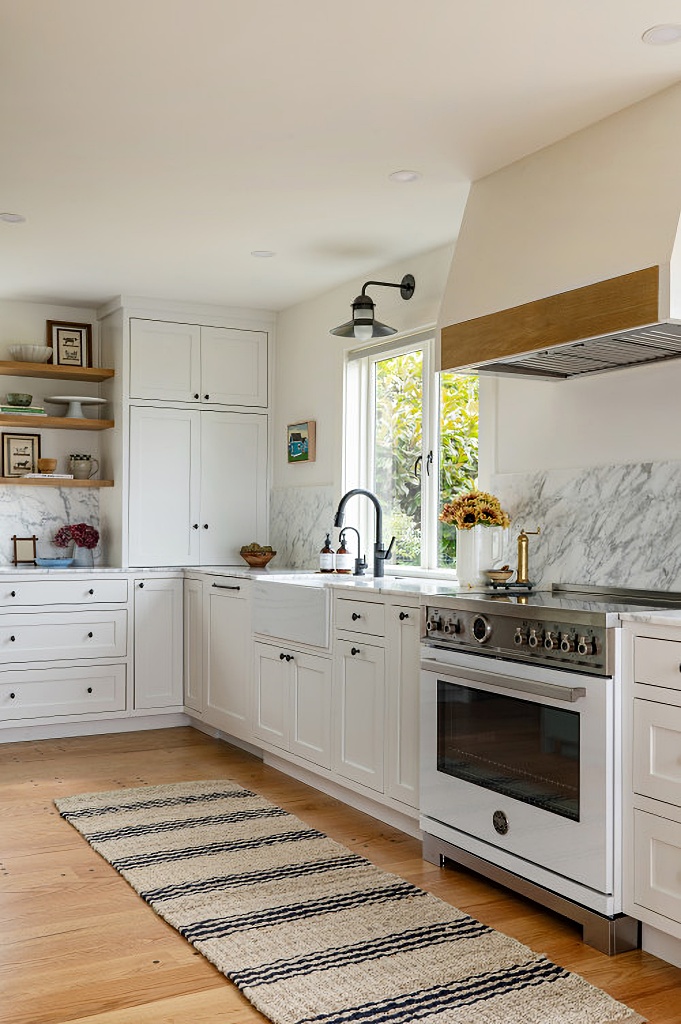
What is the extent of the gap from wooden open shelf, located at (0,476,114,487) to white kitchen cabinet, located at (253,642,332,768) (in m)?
1.61

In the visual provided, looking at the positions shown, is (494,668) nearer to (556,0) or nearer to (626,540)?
(626,540)

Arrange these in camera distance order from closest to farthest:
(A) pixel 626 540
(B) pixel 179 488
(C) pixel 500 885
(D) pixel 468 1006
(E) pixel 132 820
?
(D) pixel 468 1006, (C) pixel 500 885, (A) pixel 626 540, (E) pixel 132 820, (B) pixel 179 488

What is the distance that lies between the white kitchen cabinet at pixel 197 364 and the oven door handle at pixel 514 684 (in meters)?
2.95

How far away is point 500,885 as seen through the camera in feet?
10.3

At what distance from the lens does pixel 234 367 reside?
5934 millimetres

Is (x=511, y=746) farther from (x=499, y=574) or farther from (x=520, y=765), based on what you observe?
(x=499, y=574)

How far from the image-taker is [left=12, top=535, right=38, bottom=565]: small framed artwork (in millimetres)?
5703

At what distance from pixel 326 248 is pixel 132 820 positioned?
2612mm

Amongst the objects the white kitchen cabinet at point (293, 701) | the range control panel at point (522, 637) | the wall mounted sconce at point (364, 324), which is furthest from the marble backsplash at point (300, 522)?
the range control panel at point (522, 637)

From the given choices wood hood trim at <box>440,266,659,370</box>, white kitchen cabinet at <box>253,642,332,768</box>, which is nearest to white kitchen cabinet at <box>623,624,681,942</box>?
wood hood trim at <box>440,266,659,370</box>

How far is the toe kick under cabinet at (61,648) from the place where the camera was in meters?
5.15

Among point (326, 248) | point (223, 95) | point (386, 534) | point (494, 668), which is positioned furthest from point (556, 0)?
point (386, 534)

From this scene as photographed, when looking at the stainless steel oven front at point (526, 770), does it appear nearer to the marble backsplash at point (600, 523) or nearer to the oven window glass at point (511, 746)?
the oven window glass at point (511, 746)

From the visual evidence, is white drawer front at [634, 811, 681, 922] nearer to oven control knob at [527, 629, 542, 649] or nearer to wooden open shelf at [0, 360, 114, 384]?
oven control knob at [527, 629, 542, 649]
